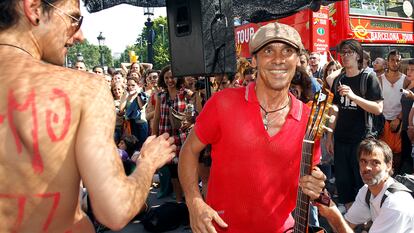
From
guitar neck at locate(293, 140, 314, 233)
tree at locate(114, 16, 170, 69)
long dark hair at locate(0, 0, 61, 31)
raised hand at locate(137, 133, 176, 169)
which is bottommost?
guitar neck at locate(293, 140, 314, 233)

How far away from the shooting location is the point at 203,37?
3771mm

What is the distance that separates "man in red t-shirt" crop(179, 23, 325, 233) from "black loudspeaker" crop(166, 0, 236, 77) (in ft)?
5.44

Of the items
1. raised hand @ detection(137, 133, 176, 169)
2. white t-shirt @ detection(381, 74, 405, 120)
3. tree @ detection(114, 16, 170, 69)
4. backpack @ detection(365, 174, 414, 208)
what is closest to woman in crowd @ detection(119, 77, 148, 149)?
white t-shirt @ detection(381, 74, 405, 120)

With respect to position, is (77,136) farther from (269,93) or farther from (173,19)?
(173,19)

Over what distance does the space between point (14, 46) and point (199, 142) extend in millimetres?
1054

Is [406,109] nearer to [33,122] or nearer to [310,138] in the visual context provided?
[310,138]

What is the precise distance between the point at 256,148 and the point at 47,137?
104 cm

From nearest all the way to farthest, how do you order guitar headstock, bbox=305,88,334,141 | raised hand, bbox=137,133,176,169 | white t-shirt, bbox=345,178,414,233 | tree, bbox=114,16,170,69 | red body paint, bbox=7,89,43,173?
red body paint, bbox=7,89,43,173 < raised hand, bbox=137,133,176,169 < guitar headstock, bbox=305,88,334,141 < white t-shirt, bbox=345,178,414,233 < tree, bbox=114,16,170,69

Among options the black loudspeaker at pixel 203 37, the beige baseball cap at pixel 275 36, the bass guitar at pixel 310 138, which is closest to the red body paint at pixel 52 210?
the bass guitar at pixel 310 138

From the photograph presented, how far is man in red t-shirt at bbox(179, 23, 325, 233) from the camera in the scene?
200 centimetres

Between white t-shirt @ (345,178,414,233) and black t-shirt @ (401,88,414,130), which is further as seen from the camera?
black t-shirt @ (401,88,414,130)

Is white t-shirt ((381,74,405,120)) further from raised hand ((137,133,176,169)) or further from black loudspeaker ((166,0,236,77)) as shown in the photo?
raised hand ((137,133,176,169))

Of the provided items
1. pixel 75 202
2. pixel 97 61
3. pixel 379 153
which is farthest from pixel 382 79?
pixel 97 61

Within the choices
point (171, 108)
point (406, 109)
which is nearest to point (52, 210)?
point (171, 108)
